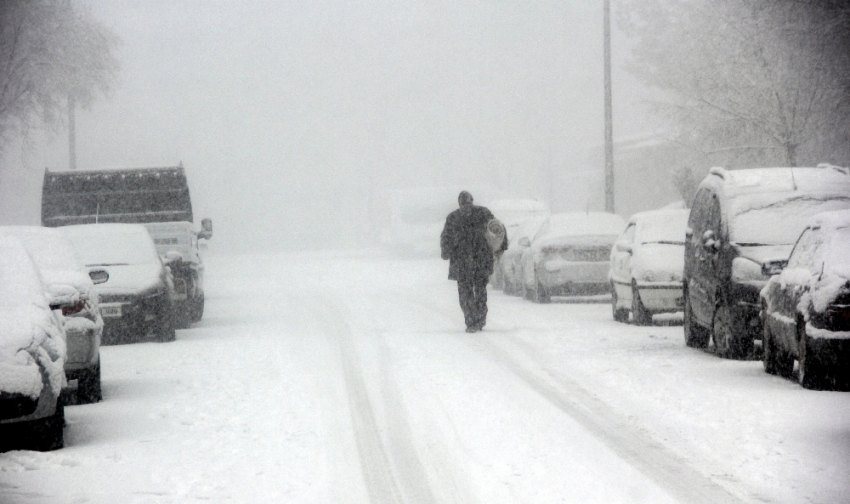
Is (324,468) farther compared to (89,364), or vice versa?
(89,364)

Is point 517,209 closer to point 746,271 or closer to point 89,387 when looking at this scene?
point 746,271

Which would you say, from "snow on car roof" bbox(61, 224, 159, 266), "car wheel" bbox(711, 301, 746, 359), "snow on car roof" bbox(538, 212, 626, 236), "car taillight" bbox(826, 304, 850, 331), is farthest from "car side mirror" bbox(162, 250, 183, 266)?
"car taillight" bbox(826, 304, 850, 331)

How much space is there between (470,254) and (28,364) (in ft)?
30.0

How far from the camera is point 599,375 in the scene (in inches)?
492

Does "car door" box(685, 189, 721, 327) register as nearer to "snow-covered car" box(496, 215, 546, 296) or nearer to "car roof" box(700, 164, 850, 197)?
"car roof" box(700, 164, 850, 197)

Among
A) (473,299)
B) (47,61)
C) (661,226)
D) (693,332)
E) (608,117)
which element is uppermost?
(47,61)

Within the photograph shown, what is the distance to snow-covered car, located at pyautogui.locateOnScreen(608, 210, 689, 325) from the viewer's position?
17.1 metres

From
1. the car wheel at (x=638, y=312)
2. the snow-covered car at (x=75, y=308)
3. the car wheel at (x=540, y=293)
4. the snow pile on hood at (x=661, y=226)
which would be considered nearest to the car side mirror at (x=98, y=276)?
the snow-covered car at (x=75, y=308)

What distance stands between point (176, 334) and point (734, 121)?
1619cm

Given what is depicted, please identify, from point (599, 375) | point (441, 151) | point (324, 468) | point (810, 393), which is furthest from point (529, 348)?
point (441, 151)

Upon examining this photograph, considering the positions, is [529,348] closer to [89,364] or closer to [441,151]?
[89,364]

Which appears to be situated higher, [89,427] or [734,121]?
[734,121]

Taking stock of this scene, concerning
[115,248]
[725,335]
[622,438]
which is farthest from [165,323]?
[622,438]

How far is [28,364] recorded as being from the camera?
845cm
